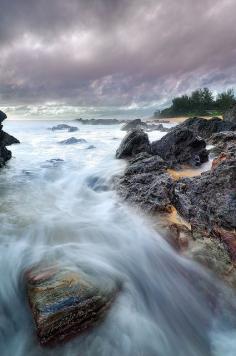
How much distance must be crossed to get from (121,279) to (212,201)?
94.2 inches

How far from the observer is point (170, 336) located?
154 inches

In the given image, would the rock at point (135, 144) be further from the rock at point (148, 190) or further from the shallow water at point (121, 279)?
the shallow water at point (121, 279)

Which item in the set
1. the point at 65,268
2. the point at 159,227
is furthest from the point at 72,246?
the point at 159,227

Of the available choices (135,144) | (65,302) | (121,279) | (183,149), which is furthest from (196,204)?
(135,144)

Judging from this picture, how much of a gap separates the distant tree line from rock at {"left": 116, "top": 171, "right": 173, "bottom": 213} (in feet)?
219

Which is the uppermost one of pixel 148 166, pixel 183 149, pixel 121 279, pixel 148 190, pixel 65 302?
pixel 183 149

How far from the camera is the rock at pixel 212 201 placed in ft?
17.0

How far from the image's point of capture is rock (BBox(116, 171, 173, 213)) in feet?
21.5

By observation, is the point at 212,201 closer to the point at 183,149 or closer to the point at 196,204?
the point at 196,204

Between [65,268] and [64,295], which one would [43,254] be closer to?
[65,268]

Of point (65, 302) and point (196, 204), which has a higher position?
point (196, 204)

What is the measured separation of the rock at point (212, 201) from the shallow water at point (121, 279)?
2.60 ft

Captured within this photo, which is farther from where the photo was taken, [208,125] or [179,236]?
[208,125]

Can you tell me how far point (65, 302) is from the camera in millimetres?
3658
